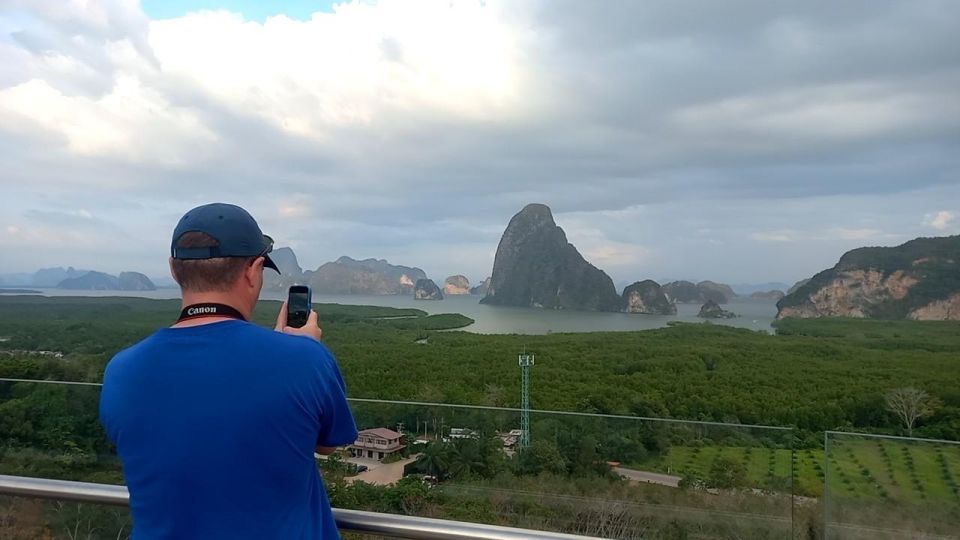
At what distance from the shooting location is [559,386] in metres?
17.9

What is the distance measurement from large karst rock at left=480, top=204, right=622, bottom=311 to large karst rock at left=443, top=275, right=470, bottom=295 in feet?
26.3

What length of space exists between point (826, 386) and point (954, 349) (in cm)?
1209

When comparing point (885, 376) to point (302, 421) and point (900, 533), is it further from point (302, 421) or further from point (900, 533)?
point (302, 421)

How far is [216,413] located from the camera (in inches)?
31.5

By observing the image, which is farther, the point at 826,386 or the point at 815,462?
the point at 826,386

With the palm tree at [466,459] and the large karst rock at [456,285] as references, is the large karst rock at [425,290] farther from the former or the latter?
the palm tree at [466,459]

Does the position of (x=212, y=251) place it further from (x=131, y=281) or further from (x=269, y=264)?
(x=131, y=281)

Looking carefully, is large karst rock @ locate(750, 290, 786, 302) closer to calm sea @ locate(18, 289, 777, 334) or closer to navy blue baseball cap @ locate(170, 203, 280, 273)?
calm sea @ locate(18, 289, 777, 334)

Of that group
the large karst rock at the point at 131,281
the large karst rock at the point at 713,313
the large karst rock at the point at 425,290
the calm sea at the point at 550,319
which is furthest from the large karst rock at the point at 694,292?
the large karst rock at the point at 131,281

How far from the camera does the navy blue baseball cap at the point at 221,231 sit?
906 mm

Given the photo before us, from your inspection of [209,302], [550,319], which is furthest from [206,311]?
[550,319]

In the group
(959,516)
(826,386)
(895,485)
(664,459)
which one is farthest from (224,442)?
(826,386)

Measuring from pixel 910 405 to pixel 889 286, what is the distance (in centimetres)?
3774

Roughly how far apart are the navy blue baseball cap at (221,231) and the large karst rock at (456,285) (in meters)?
89.2
